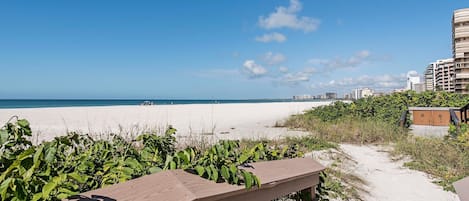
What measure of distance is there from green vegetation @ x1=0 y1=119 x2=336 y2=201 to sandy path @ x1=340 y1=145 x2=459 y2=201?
9.42 feet

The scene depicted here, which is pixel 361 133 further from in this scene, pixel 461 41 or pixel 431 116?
pixel 461 41

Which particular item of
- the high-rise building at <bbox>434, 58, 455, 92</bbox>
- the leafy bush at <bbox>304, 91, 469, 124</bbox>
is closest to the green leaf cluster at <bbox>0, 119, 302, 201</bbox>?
the leafy bush at <bbox>304, 91, 469, 124</bbox>

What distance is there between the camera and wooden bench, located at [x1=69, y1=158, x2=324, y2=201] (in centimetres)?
113

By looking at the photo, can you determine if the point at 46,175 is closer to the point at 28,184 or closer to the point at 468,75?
the point at 28,184

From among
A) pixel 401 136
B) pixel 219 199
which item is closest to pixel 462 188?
pixel 219 199

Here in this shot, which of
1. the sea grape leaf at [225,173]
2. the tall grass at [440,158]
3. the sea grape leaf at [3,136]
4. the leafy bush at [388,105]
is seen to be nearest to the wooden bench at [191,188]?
the sea grape leaf at [225,173]

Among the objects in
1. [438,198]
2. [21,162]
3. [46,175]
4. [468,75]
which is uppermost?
[468,75]

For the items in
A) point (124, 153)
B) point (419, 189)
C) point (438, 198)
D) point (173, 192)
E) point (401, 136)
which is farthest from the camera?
point (401, 136)

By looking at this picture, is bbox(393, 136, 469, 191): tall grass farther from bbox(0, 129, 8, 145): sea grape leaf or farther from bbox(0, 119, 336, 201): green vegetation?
bbox(0, 129, 8, 145): sea grape leaf

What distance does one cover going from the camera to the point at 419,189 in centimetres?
468

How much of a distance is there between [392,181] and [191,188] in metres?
5.02

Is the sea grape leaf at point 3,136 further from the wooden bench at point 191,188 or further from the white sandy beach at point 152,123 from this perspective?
the white sandy beach at point 152,123

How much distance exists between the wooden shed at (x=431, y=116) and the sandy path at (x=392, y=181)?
4.96 metres

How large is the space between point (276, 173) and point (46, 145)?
1190 mm
